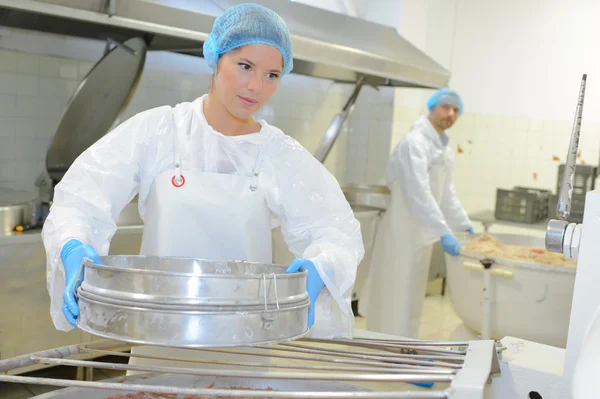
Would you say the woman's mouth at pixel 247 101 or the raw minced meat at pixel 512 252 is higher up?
the woman's mouth at pixel 247 101

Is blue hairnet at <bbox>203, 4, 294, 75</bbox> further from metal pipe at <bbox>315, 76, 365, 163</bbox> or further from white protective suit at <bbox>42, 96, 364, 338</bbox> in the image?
metal pipe at <bbox>315, 76, 365, 163</bbox>

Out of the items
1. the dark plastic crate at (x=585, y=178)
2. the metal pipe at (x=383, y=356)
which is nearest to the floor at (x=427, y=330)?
the dark plastic crate at (x=585, y=178)

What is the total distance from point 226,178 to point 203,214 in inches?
3.7

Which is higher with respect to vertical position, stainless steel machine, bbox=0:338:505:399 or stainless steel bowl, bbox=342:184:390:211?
stainless steel bowl, bbox=342:184:390:211

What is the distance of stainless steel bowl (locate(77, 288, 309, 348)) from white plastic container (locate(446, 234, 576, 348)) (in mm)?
2192

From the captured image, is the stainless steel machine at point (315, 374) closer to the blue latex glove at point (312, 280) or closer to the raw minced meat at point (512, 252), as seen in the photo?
the blue latex glove at point (312, 280)

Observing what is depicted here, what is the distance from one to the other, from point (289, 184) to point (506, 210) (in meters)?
3.35

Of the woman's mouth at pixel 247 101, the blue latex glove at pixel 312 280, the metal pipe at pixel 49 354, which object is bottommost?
the metal pipe at pixel 49 354

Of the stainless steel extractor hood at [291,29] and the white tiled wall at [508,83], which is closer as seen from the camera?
the stainless steel extractor hood at [291,29]

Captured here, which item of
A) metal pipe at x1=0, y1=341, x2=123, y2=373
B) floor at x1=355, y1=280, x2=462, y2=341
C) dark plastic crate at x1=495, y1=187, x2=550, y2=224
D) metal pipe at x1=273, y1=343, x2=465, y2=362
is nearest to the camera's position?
metal pipe at x1=0, y1=341, x2=123, y2=373

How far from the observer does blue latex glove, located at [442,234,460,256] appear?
3068mm

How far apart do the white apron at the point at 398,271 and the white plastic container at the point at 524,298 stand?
436 millimetres

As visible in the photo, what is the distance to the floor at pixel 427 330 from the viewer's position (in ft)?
8.23

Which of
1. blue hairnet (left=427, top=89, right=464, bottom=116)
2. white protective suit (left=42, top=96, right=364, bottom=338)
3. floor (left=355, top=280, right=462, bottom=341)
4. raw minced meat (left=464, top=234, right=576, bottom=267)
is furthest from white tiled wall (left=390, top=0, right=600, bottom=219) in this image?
white protective suit (left=42, top=96, right=364, bottom=338)
